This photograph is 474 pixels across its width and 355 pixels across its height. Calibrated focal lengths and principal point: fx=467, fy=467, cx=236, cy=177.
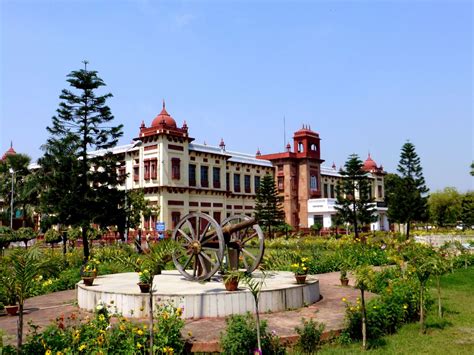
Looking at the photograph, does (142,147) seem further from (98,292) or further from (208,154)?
(98,292)

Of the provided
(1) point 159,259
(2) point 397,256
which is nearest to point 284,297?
(2) point 397,256

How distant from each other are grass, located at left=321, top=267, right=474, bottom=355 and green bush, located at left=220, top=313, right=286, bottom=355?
73cm

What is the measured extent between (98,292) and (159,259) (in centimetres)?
318

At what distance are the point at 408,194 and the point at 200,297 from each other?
32554mm

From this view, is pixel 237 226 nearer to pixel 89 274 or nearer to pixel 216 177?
pixel 89 274

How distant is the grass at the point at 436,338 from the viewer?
6.54m

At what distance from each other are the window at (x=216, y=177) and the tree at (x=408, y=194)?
13.9 m

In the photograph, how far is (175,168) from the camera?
3312 centimetres

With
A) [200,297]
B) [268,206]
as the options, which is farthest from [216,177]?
[200,297]

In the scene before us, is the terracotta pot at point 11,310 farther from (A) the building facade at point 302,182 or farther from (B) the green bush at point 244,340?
(A) the building facade at point 302,182

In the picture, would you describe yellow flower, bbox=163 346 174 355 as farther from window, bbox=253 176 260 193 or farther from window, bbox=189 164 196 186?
window, bbox=253 176 260 193

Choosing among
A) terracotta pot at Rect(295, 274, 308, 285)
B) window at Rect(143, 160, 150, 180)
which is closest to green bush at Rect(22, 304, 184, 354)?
terracotta pot at Rect(295, 274, 308, 285)

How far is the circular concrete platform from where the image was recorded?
8180 mm

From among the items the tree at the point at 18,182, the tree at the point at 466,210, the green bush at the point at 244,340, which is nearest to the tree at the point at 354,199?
the tree at the point at 466,210
